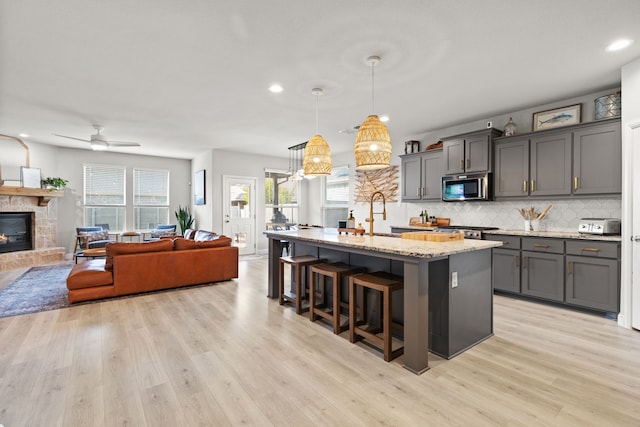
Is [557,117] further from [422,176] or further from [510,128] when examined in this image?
[422,176]

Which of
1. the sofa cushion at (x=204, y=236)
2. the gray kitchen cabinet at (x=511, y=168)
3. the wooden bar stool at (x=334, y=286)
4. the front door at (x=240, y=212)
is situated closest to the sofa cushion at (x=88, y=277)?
the sofa cushion at (x=204, y=236)

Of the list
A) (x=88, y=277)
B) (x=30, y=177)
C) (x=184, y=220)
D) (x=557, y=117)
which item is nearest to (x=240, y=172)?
(x=184, y=220)

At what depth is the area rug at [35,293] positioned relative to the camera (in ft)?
12.2

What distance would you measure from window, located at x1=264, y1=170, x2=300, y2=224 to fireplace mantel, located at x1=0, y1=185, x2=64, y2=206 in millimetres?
4618

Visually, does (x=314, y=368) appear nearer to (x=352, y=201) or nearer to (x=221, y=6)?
(x=221, y=6)

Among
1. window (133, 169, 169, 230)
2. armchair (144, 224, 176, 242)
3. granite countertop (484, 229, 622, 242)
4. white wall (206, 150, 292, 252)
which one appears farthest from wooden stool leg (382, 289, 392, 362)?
window (133, 169, 169, 230)

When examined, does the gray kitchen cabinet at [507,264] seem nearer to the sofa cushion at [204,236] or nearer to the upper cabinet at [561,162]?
the upper cabinet at [561,162]

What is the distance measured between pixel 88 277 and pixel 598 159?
6.38 metres

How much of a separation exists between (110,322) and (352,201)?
17.9 feet

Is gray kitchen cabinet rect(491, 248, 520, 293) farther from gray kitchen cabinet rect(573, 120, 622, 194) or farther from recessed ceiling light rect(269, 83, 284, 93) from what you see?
recessed ceiling light rect(269, 83, 284, 93)

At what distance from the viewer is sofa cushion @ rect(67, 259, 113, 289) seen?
386 cm

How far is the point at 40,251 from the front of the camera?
6508 mm

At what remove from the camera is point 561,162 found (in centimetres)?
390

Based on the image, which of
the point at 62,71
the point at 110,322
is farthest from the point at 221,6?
the point at 110,322
